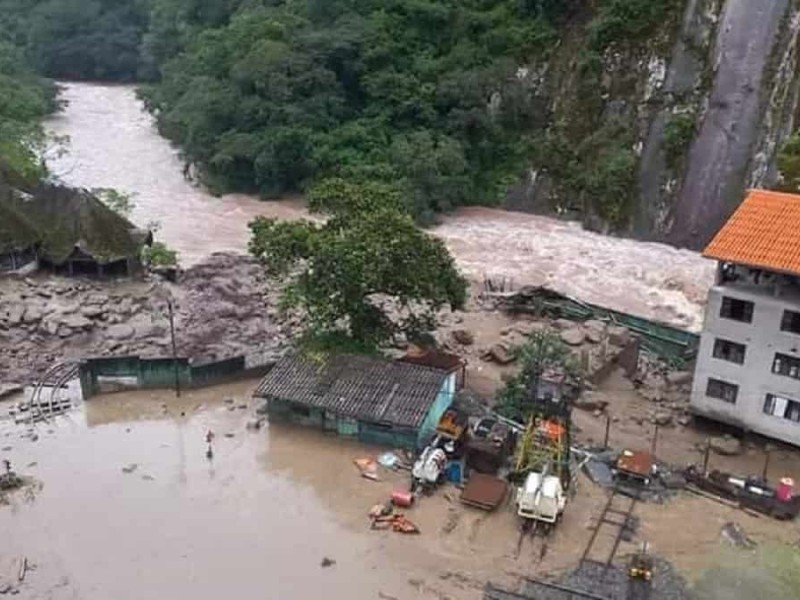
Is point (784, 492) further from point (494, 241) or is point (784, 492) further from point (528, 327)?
point (494, 241)

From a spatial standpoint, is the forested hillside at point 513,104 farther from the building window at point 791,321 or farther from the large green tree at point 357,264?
the building window at point 791,321

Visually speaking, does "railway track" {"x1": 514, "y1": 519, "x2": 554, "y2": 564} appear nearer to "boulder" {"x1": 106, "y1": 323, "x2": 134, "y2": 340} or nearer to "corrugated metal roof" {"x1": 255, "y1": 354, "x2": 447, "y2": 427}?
"corrugated metal roof" {"x1": 255, "y1": 354, "x2": 447, "y2": 427}

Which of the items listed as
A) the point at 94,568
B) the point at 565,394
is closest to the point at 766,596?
the point at 565,394

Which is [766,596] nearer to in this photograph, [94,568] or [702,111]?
[94,568]

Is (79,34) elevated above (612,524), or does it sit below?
above

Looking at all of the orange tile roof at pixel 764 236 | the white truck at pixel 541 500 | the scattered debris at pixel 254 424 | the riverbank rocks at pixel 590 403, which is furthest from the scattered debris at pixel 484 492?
the orange tile roof at pixel 764 236

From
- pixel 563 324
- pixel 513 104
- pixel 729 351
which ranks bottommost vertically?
pixel 563 324

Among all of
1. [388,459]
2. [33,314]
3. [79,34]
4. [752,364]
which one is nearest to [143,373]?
[33,314]

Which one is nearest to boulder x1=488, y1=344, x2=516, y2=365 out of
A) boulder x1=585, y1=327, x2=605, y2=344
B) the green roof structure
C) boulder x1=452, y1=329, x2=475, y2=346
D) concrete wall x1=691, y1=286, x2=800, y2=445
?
boulder x1=452, y1=329, x2=475, y2=346
